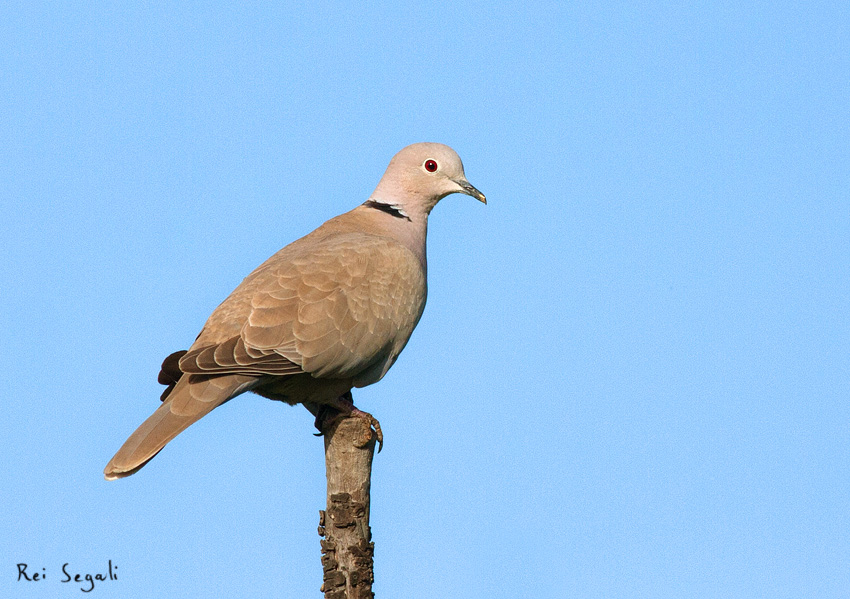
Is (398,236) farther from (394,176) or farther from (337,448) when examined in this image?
(337,448)

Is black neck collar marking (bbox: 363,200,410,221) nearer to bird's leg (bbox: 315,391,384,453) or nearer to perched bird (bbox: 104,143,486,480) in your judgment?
perched bird (bbox: 104,143,486,480)

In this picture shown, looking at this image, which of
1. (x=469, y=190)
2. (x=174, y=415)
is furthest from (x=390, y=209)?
(x=174, y=415)

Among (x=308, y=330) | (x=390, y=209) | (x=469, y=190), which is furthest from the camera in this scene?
(x=469, y=190)

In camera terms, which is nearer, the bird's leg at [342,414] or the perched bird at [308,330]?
the perched bird at [308,330]

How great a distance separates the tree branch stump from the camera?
18.5 ft

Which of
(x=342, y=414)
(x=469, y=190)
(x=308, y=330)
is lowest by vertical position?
(x=342, y=414)

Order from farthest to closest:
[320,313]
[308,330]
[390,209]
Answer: [390,209], [320,313], [308,330]

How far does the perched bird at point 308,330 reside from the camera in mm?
5738

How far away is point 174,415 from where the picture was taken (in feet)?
18.5

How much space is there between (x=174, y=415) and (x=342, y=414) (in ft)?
3.60

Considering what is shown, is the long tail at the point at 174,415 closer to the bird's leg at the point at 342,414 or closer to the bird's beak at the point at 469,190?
the bird's leg at the point at 342,414

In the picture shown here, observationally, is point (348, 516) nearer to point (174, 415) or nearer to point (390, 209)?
point (174, 415)

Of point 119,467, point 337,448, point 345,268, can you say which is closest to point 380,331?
point 345,268

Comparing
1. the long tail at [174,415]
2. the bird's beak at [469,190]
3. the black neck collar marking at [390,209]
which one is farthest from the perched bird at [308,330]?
the bird's beak at [469,190]
